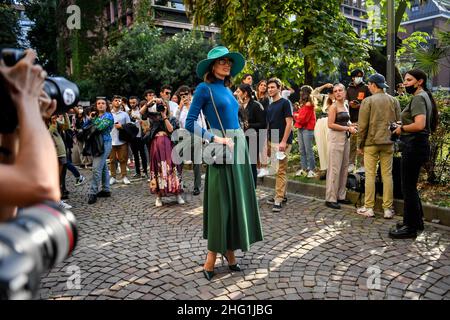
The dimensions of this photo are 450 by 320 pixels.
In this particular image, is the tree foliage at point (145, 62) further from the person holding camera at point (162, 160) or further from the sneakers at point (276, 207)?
the sneakers at point (276, 207)

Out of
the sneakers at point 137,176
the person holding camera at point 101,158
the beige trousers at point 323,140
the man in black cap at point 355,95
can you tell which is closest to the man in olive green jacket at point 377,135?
the beige trousers at point 323,140

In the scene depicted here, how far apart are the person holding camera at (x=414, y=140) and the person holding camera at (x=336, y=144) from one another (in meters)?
1.42

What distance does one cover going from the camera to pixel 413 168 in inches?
170

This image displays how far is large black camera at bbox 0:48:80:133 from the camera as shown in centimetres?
116

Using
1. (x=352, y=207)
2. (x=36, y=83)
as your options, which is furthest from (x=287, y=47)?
(x=36, y=83)

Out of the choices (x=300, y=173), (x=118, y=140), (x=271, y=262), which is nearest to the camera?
(x=271, y=262)

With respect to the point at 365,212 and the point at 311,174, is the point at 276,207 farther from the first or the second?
the point at 311,174

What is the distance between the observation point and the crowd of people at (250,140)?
338cm

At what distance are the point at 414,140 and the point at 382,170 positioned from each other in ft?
3.39

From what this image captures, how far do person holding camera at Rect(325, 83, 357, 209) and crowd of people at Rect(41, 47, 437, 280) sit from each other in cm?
2

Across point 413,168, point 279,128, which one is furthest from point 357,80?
point 413,168

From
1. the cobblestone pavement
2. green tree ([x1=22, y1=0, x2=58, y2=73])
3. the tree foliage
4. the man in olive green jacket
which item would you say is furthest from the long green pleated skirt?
green tree ([x1=22, y1=0, x2=58, y2=73])

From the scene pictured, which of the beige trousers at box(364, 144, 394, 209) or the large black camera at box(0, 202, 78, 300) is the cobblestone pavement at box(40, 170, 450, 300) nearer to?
the beige trousers at box(364, 144, 394, 209)
